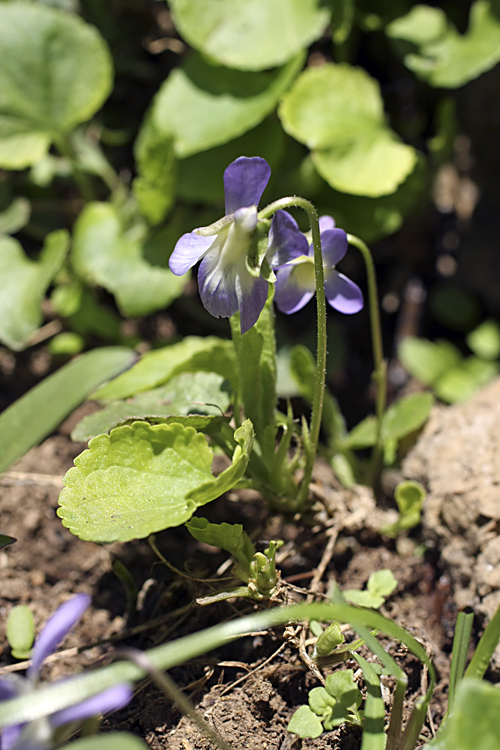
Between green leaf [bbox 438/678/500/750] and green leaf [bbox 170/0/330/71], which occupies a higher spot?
green leaf [bbox 170/0/330/71]

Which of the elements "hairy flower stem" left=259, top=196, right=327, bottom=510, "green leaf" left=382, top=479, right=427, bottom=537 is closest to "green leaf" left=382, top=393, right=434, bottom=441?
"green leaf" left=382, top=479, right=427, bottom=537

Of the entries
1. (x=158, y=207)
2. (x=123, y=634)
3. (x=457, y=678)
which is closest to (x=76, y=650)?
(x=123, y=634)

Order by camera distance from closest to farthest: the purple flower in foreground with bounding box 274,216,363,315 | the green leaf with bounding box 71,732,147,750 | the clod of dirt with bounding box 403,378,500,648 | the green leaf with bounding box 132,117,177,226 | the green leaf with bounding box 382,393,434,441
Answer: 1. the green leaf with bounding box 71,732,147,750
2. the purple flower in foreground with bounding box 274,216,363,315
3. the clod of dirt with bounding box 403,378,500,648
4. the green leaf with bounding box 382,393,434,441
5. the green leaf with bounding box 132,117,177,226

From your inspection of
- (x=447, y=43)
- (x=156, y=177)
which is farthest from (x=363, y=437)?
(x=447, y=43)

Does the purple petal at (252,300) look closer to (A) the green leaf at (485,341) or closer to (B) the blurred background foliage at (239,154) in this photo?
(B) the blurred background foliage at (239,154)

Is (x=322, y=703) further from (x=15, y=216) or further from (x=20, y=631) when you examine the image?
(x=15, y=216)

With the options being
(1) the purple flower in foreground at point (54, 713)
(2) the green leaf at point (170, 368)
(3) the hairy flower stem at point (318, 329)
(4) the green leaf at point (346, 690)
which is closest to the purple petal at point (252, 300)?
(3) the hairy flower stem at point (318, 329)

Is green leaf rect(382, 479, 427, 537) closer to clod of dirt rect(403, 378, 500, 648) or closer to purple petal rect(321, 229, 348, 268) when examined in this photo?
clod of dirt rect(403, 378, 500, 648)
